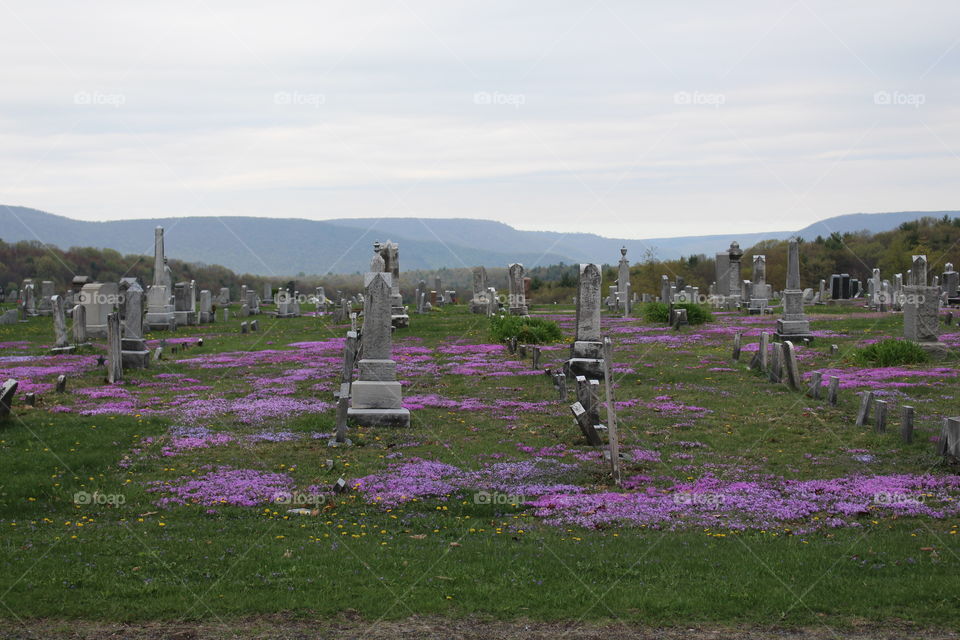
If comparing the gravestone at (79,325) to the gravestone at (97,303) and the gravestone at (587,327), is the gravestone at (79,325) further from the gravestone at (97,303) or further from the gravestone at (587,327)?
the gravestone at (587,327)

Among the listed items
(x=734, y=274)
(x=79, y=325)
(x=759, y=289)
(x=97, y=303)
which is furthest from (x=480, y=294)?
(x=79, y=325)

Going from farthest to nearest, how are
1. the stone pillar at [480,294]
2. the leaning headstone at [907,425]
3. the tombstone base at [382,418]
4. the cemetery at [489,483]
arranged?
the stone pillar at [480,294] < the tombstone base at [382,418] < the leaning headstone at [907,425] < the cemetery at [489,483]

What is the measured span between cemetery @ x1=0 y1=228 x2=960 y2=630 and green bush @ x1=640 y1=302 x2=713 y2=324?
10.9 metres

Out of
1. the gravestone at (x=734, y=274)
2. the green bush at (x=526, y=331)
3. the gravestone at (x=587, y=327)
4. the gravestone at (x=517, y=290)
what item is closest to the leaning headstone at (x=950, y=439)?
the gravestone at (x=587, y=327)

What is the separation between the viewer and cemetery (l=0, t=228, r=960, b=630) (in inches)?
340

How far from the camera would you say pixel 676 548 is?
1009 centimetres

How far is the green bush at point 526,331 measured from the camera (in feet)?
106

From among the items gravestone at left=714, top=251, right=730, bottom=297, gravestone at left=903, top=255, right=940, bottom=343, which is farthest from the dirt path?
gravestone at left=714, top=251, right=730, bottom=297

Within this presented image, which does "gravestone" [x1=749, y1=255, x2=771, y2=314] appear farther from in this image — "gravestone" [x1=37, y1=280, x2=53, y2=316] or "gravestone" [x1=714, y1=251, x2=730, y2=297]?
"gravestone" [x1=37, y1=280, x2=53, y2=316]

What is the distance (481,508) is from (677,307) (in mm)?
29501

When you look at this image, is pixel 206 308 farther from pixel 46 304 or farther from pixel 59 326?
pixel 59 326

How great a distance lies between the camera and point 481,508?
12.1 metres

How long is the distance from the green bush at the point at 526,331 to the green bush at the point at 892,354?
1135cm

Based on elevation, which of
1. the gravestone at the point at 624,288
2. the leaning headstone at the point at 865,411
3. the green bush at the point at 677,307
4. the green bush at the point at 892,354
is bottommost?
the leaning headstone at the point at 865,411
